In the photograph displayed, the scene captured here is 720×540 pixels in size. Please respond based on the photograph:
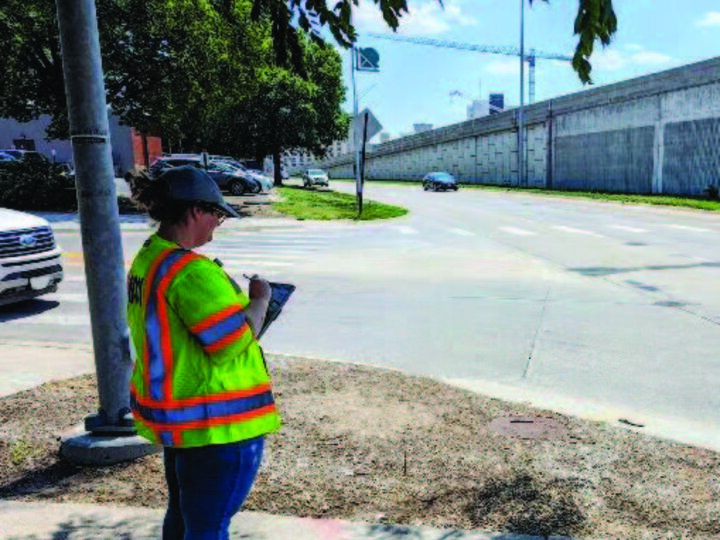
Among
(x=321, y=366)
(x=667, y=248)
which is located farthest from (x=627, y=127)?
(x=321, y=366)

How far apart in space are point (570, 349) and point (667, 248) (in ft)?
30.9

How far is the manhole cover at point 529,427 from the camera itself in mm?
4441

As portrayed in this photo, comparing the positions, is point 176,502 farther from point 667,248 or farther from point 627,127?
point 627,127

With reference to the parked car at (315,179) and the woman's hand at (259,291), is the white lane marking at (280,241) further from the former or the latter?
the parked car at (315,179)

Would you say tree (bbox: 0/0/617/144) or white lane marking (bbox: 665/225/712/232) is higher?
tree (bbox: 0/0/617/144)

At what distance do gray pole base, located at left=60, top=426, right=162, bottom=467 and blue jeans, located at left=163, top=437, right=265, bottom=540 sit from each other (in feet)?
6.28

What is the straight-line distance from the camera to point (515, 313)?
8914 mm

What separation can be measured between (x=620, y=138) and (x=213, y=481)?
41.6 m

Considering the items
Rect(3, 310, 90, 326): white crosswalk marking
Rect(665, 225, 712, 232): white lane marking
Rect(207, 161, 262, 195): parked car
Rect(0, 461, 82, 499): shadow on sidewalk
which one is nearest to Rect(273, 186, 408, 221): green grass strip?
Rect(207, 161, 262, 195): parked car

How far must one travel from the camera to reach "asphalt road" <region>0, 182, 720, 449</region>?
5922 millimetres

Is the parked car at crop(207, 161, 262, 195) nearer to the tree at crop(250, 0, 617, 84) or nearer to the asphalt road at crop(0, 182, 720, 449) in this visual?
the asphalt road at crop(0, 182, 720, 449)

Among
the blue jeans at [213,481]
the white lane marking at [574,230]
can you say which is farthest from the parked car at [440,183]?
the blue jeans at [213,481]

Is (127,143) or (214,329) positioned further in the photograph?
(127,143)

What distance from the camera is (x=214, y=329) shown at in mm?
2072
